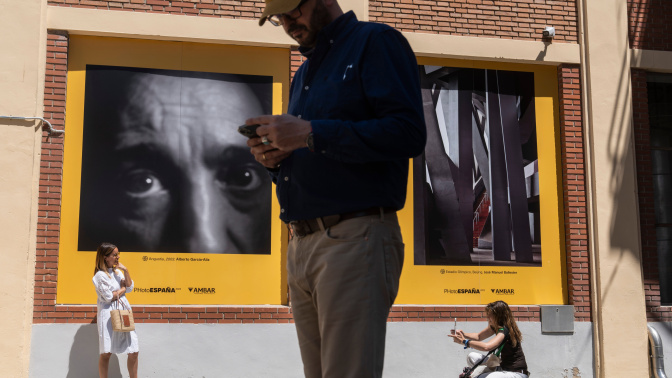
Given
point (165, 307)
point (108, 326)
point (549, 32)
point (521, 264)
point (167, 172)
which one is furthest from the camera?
point (549, 32)

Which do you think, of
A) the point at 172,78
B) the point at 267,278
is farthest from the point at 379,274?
the point at 172,78

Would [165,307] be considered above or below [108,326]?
above

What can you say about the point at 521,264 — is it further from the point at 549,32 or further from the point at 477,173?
the point at 549,32

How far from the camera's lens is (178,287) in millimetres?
9391

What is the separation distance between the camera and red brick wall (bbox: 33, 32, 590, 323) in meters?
8.95

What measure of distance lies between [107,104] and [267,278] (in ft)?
10.5

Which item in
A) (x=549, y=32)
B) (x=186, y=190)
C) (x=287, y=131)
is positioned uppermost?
(x=549, y=32)

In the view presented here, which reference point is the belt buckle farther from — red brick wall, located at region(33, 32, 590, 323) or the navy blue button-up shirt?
red brick wall, located at region(33, 32, 590, 323)

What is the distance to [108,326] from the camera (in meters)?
8.48

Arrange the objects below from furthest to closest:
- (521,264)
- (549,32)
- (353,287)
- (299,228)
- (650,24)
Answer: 1. (650,24)
2. (549,32)
3. (521,264)
4. (299,228)
5. (353,287)

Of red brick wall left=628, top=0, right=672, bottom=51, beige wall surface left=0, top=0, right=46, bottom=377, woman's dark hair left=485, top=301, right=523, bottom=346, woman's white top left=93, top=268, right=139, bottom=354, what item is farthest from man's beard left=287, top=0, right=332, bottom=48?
red brick wall left=628, top=0, right=672, bottom=51

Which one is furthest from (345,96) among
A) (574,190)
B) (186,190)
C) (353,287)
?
(574,190)

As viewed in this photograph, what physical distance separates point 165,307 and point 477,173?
479 centimetres

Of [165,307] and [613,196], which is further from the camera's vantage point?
[613,196]
